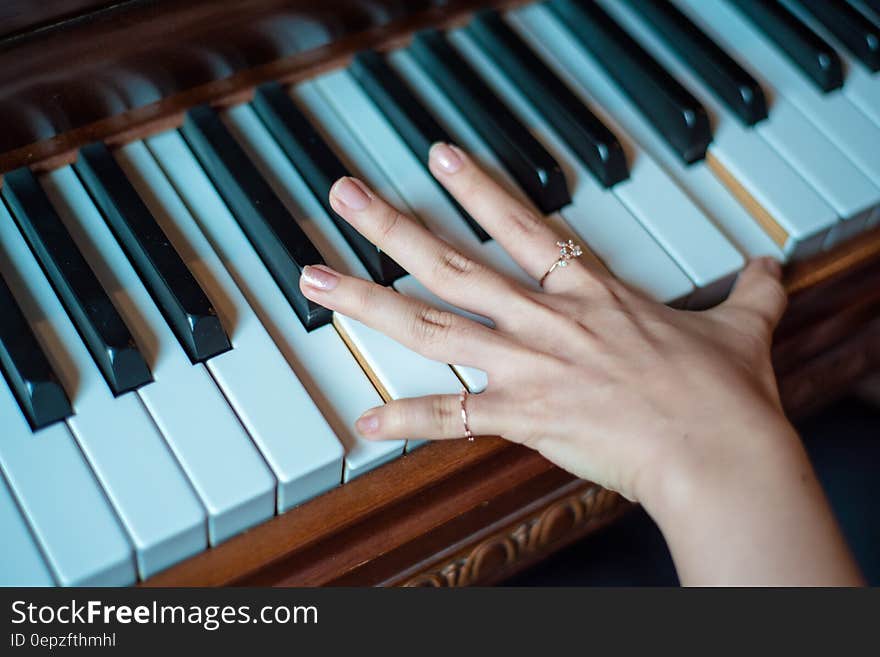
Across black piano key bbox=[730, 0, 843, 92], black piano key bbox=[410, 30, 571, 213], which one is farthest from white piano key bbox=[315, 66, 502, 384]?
black piano key bbox=[730, 0, 843, 92]

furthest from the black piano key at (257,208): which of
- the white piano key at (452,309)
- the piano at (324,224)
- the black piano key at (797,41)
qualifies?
the black piano key at (797,41)

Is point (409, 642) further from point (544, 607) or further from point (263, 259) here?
point (263, 259)

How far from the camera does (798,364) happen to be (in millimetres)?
1636

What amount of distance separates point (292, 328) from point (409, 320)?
0.46ft

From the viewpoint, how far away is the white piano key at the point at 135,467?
104 centimetres

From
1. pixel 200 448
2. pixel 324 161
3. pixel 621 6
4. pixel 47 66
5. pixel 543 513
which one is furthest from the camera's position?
pixel 621 6

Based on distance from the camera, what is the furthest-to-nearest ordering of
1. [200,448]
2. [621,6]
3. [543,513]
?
1. [621,6]
2. [543,513]
3. [200,448]

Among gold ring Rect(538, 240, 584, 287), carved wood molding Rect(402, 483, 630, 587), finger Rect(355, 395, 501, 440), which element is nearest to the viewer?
finger Rect(355, 395, 501, 440)

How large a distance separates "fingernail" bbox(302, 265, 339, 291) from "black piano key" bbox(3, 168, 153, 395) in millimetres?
196

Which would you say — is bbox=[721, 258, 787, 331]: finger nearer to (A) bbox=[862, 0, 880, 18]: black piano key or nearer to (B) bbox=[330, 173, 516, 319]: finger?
(B) bbox=[330, 173, 516, 319]: finger

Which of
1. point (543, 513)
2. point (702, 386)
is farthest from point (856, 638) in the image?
point (543, 513)

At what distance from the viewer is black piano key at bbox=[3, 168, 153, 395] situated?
3.63ft

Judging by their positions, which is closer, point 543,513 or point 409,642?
point 409,642

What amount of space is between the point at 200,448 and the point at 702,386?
545 millimetres
